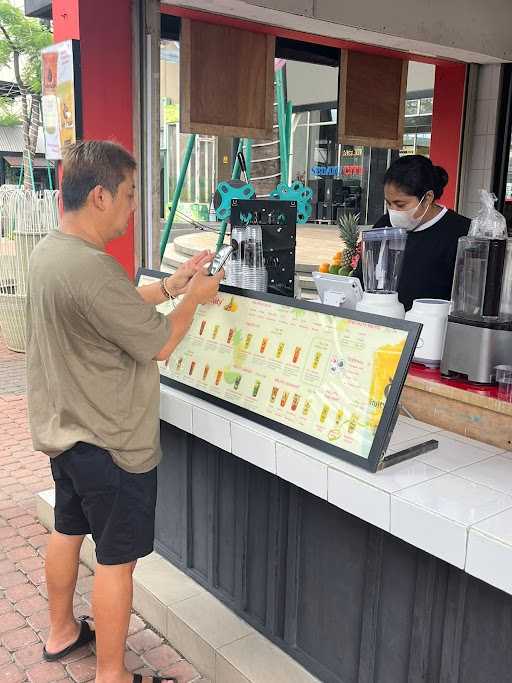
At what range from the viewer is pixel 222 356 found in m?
2.45

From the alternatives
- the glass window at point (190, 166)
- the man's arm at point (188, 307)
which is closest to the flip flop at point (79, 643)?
the man's arm at point (188, 307)

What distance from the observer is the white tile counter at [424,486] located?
5.06 ft

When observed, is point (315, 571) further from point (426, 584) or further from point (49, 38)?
point (49, 38)

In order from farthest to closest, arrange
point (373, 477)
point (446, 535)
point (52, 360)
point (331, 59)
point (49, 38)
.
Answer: point (49, 38) < point (331, 59) < point (52, 360) < point (373, 477) < point (446, 535)

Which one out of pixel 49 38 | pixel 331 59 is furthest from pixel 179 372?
pixel 49 38

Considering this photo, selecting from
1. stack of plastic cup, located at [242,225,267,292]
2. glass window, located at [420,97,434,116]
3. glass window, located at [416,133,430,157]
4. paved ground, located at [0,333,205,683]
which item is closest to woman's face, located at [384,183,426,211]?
stack of plastic cup, located at [242,225,267,292]

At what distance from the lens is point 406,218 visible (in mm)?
3309

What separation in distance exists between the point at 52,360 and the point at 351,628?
4.05 ft

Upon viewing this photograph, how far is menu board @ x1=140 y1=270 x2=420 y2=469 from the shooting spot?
6.06 feet

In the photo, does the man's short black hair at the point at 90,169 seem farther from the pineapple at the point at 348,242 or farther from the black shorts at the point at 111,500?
the pineapple at the point at 348,242

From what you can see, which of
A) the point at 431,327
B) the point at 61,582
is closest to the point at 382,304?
the point at 431,327

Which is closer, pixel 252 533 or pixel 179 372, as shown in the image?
pixel 252 533

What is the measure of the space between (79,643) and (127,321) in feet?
4.95

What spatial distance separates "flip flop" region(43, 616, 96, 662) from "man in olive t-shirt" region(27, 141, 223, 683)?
16.7 inches
